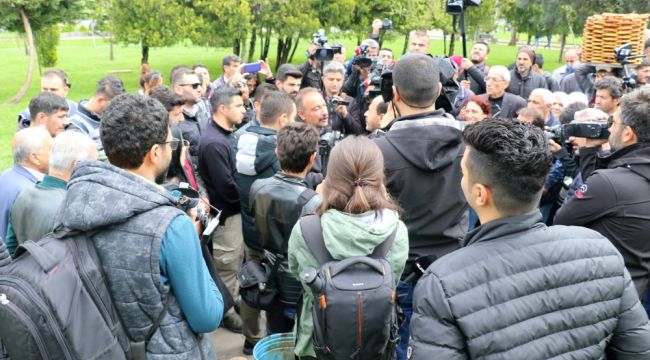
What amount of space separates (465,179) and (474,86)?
6855 mm

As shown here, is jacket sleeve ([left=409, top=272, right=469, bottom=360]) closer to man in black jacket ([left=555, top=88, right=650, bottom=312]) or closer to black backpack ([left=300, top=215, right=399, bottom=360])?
black backpack ([left=300, top=215, right=399, bottom=360])

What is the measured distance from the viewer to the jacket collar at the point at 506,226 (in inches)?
76.0

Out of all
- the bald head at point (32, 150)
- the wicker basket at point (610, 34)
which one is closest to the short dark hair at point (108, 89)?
the bald head at point (32, 150)

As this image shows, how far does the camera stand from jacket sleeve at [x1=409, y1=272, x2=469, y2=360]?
1.78 m

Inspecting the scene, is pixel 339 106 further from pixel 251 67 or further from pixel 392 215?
pixel 392 215

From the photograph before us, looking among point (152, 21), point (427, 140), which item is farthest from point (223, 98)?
point (152, 21)

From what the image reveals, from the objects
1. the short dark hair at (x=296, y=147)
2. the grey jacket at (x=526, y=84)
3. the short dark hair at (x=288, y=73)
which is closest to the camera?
the short dark hair at (x=296, y=147)

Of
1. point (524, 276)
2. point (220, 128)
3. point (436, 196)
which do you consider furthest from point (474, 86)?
point (524, 276)

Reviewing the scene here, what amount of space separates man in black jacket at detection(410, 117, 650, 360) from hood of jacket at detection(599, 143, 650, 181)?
1.34 m

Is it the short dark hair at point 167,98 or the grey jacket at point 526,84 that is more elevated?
the grey jacket at point 526,84

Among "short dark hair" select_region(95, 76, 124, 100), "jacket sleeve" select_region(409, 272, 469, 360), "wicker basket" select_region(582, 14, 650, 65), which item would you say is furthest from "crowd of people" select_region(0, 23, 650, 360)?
"wicker basket" select_region(582, 14, 650, 65)

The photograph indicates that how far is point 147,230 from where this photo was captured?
2244 mm

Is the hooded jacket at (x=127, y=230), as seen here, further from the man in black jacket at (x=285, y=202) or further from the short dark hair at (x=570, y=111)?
the short dark hair at (x=570, y=111)

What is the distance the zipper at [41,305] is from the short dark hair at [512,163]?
1.64m
